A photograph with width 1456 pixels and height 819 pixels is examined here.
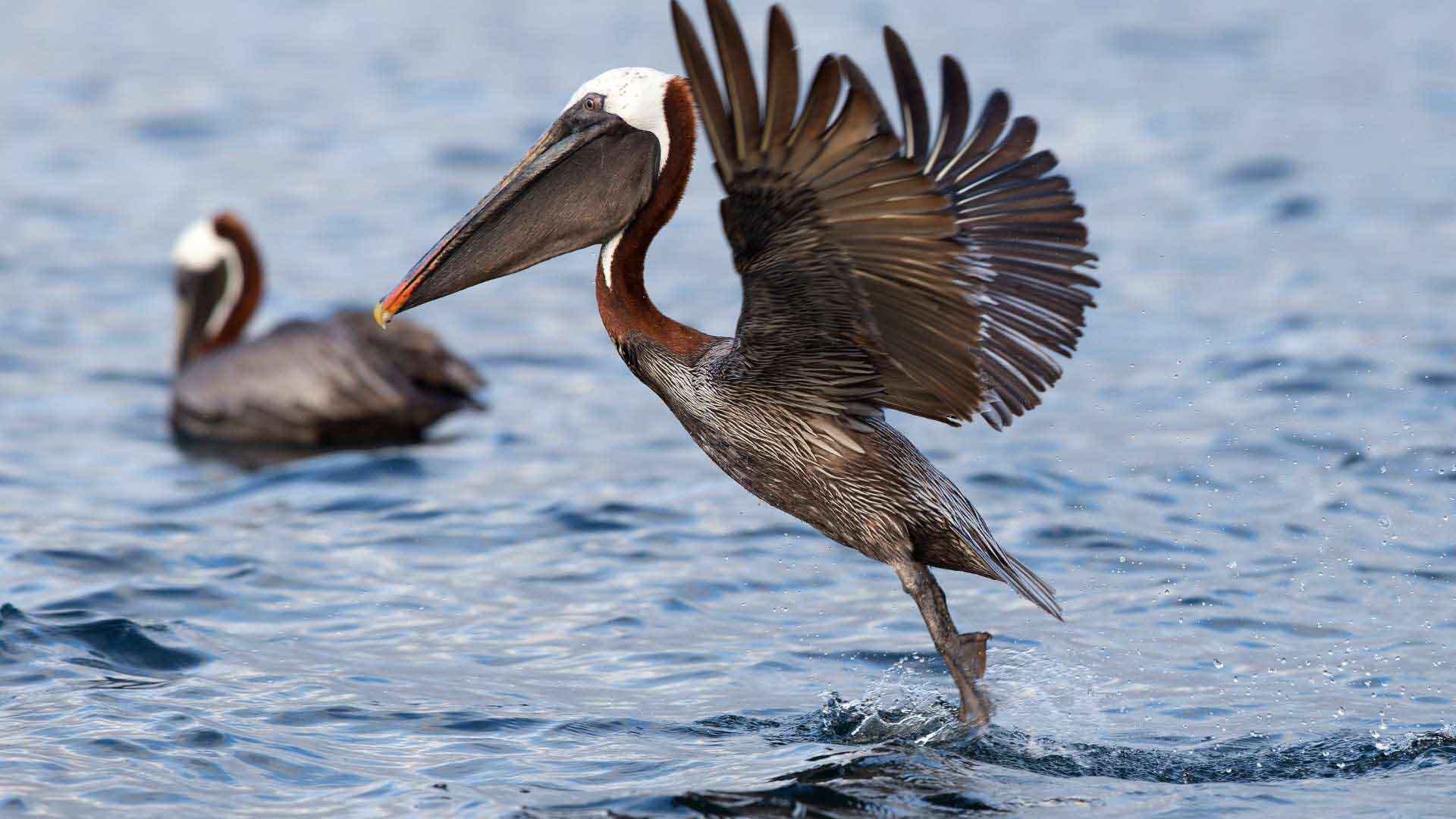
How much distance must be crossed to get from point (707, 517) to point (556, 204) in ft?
8.11

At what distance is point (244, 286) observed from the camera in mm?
9414

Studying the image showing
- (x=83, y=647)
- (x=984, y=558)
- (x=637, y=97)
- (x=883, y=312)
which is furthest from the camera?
(x=83, y=647)

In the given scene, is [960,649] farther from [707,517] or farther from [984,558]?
[707,517]

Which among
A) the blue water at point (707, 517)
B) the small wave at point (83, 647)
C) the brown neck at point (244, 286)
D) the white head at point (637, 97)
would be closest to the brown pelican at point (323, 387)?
the blue water at point (707, 517)

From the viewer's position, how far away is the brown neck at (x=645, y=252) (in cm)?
485

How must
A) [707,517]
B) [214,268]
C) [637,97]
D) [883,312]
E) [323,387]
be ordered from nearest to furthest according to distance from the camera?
[883,312] < [637,97] < [707,517] < [323,387] < [214,268]

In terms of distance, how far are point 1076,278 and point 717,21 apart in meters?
1.61

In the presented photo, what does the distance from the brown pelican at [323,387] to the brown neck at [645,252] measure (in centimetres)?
362

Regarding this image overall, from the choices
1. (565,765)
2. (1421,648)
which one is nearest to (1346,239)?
(1421,648)

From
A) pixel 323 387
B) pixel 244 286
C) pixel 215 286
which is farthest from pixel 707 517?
pixel 215 286

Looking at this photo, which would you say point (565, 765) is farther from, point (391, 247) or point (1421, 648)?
point (391, 247)

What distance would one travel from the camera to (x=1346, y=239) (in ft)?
33.8

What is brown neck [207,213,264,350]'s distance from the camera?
9.39 meters

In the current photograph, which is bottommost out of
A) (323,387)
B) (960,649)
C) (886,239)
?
(960,649)
